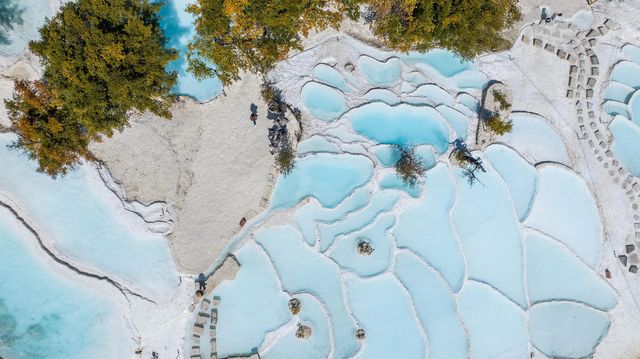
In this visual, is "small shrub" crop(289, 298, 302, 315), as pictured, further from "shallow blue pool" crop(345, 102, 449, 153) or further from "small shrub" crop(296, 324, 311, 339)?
"shallow blue pool" crop(345, 102, 449, 153)

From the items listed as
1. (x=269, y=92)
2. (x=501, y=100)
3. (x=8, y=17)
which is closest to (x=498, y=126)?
(x=501, y=100)

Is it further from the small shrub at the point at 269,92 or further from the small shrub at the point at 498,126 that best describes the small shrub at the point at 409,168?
the small shrub at the point at 269,92

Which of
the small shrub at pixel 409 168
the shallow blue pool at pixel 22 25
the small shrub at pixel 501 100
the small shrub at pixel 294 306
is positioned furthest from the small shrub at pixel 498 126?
the shallow blue pool at pixel 22 25

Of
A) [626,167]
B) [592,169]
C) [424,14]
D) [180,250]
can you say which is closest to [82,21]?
[180,250]

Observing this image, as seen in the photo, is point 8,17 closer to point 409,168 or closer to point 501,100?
point 409,168

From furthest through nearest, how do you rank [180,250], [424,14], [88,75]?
[180,250] → [424,14] → [88,75]

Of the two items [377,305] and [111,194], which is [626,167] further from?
[111,194]
